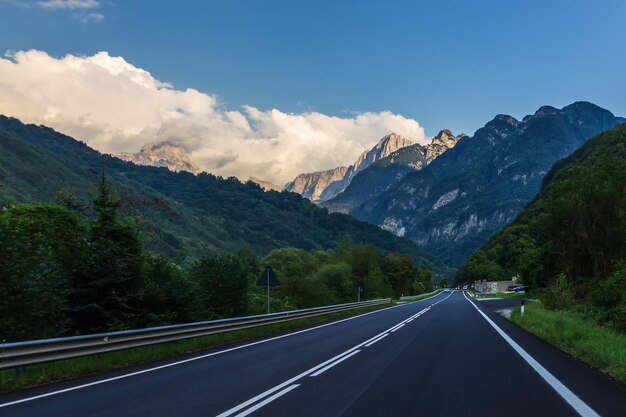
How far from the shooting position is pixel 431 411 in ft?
21.1

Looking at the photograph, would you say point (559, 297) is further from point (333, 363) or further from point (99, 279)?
point (99, 279)

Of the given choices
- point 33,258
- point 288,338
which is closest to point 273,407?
point 33,258

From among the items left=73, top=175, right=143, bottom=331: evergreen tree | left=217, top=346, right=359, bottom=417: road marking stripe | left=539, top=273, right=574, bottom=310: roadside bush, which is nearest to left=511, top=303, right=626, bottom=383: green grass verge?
left=217, top=346, right=359, bottom=417: road marking stripe

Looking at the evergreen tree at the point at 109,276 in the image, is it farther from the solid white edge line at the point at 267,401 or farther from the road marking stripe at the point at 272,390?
the solid white edge line at the point at 267,401

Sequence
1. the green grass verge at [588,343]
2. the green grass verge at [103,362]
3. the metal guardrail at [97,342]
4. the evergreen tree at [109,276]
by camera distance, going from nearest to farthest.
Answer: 1. the metal guardrail at [97,342]
2. the green grass verge at [103,362]
3. the green grass verge at [588,343]
4. the evergreen tree at [109,276]

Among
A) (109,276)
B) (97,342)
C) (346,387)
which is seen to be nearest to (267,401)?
(346,387)

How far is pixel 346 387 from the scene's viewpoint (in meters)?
8.17

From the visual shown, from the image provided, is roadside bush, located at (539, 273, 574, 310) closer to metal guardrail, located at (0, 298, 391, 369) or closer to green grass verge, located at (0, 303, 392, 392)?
metal guardrail, located at (0, 298, 391, 369)

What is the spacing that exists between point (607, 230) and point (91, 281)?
33.2 metres

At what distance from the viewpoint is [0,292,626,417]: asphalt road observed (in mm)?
6668

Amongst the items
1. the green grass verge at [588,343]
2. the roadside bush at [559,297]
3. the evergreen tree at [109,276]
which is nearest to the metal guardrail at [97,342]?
the evergreen tree at [109,276]

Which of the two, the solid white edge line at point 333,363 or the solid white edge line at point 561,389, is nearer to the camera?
the solid white edge line at point 561,389

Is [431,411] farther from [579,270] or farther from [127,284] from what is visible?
[579,270]

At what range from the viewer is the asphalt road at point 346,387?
6.67 m
